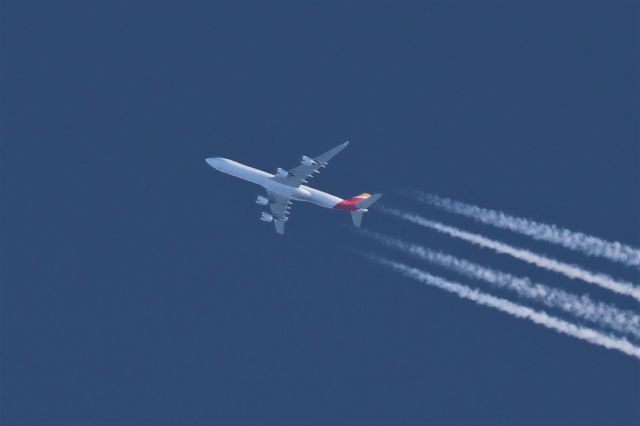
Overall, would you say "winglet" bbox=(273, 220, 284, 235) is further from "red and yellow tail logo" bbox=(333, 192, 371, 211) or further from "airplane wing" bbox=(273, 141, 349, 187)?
"red and yellow tail logo" bbox=(333, 192, 371, 211)

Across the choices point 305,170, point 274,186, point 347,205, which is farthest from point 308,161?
point 347,205

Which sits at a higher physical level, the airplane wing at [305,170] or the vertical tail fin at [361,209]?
the airplane wing at [305,170]

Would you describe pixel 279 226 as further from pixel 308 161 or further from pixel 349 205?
pixel 308 161

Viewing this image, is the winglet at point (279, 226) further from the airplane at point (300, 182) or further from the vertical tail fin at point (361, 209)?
the vertical tail fin at point (361, 209)

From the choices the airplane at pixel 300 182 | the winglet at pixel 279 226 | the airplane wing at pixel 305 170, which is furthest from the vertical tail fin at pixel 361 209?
the winglet at pixel 279 226

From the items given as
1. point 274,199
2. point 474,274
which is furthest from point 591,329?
point 274,199

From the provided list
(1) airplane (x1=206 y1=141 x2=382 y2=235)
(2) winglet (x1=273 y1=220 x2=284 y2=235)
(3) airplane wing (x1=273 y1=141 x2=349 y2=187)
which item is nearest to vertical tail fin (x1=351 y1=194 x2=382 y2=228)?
(1) airplane (x1=206 y1=141 x2=382 y2=235)
